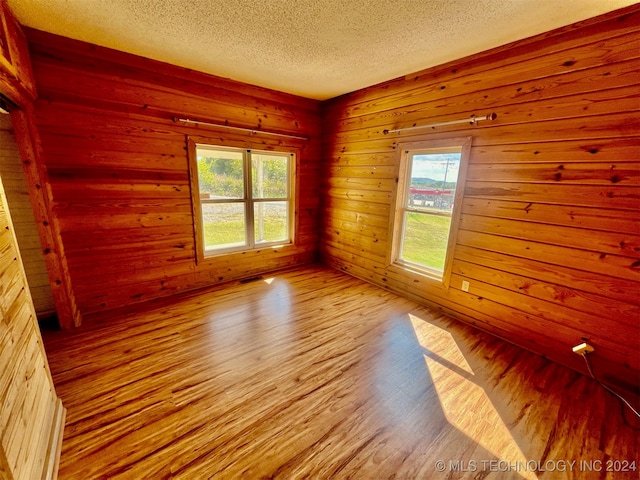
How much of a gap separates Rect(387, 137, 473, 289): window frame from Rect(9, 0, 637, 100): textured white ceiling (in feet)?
2.51

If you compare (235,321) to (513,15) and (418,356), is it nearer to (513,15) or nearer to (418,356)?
(418,356)

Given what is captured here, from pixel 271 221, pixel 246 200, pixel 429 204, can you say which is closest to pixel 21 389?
pixel 246 200

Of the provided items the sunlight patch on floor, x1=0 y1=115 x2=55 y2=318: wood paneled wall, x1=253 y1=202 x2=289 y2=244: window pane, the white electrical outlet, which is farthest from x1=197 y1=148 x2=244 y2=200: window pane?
the white electrical outlet

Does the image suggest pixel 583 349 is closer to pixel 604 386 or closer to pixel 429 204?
pixel 604 386

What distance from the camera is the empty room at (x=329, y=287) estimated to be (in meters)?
1.46

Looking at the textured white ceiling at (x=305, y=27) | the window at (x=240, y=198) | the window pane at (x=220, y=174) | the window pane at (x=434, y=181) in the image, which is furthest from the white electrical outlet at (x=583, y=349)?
the window pane at (x=220, y=174)

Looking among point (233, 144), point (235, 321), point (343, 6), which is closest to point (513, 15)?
point (343, 6)

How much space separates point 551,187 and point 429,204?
108 cm

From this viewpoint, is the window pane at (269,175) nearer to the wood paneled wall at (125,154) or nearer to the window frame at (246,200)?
the window frame at (246,200)

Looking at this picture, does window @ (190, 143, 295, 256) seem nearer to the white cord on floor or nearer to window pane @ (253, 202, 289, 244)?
window pane @ (253, 202, 289, 244)

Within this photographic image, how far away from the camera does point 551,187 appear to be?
2.06 metres

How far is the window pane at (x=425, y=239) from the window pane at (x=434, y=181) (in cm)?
14

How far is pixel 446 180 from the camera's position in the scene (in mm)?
2777

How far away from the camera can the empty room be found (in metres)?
1.46
